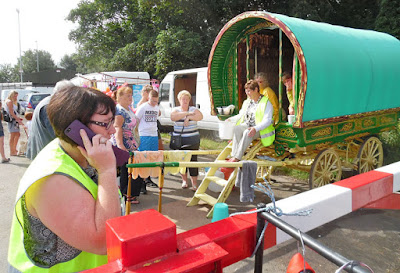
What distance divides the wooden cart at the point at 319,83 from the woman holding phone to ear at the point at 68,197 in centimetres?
374

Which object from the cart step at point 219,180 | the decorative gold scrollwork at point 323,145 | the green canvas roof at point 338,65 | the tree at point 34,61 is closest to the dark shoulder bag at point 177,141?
the cart step at point 219,180

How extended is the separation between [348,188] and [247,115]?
334 cm

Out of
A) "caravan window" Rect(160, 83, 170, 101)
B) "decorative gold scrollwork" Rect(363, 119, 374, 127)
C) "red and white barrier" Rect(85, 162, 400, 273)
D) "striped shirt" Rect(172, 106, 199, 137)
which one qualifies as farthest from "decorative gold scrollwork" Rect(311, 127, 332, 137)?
Result: "caravan window" Rect(160, 83, 170, 101)

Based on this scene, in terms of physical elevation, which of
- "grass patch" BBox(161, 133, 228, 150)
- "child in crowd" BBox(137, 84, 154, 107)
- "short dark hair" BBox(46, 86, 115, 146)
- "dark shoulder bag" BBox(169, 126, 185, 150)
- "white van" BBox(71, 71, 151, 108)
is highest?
"white van" BBox(71, 71, 151, 108)

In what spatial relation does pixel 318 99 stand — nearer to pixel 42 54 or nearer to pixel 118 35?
pixel 118 35

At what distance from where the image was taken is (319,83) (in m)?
4.67

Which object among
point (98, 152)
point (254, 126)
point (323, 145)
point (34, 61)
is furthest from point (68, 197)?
point (34, 61)

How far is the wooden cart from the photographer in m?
4.66

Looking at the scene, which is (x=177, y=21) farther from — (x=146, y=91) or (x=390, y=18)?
(x=146, y=91)

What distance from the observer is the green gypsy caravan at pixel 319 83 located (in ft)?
15.3

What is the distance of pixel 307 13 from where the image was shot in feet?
47.2

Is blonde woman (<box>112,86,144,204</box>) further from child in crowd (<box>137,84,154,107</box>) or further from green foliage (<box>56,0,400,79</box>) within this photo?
green foliage (<box>56,0,400,79</box>)

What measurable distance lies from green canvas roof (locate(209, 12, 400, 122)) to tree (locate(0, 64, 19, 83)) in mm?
73986

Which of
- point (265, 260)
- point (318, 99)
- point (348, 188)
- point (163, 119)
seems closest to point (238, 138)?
point (318, 99)
